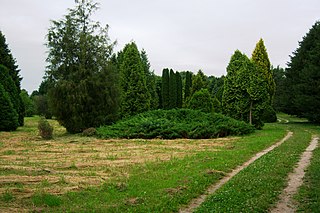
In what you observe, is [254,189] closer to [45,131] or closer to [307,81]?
[45,131]

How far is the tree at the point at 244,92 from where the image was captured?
83.2 feet

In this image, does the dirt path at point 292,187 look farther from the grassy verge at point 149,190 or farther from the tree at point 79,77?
the tree at point 79,77

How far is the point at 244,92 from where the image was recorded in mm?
26125

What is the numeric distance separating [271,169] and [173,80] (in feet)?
123

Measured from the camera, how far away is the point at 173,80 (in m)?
46.5

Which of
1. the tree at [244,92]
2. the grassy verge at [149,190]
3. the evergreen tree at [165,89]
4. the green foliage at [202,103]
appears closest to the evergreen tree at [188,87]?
the evergreen tree at [165,89]

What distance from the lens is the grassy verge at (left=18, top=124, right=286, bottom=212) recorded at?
6180 mm

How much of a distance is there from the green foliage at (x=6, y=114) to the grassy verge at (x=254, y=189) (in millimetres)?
22547

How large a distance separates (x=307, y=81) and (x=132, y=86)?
1625cm

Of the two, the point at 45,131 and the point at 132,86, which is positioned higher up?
the point at 132,86

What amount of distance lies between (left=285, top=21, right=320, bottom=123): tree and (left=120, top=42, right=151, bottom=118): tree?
14686mm

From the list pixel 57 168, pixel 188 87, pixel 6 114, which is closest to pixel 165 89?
pixel 188 87

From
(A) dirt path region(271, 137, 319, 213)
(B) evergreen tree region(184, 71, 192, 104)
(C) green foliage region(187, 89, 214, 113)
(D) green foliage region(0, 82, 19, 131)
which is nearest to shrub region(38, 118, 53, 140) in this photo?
(D) green foliage region(0, 82, 19, 131)

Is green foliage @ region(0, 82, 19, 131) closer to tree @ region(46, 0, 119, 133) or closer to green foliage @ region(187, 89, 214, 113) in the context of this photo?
tree @ region(46, 0, 119, 133)
